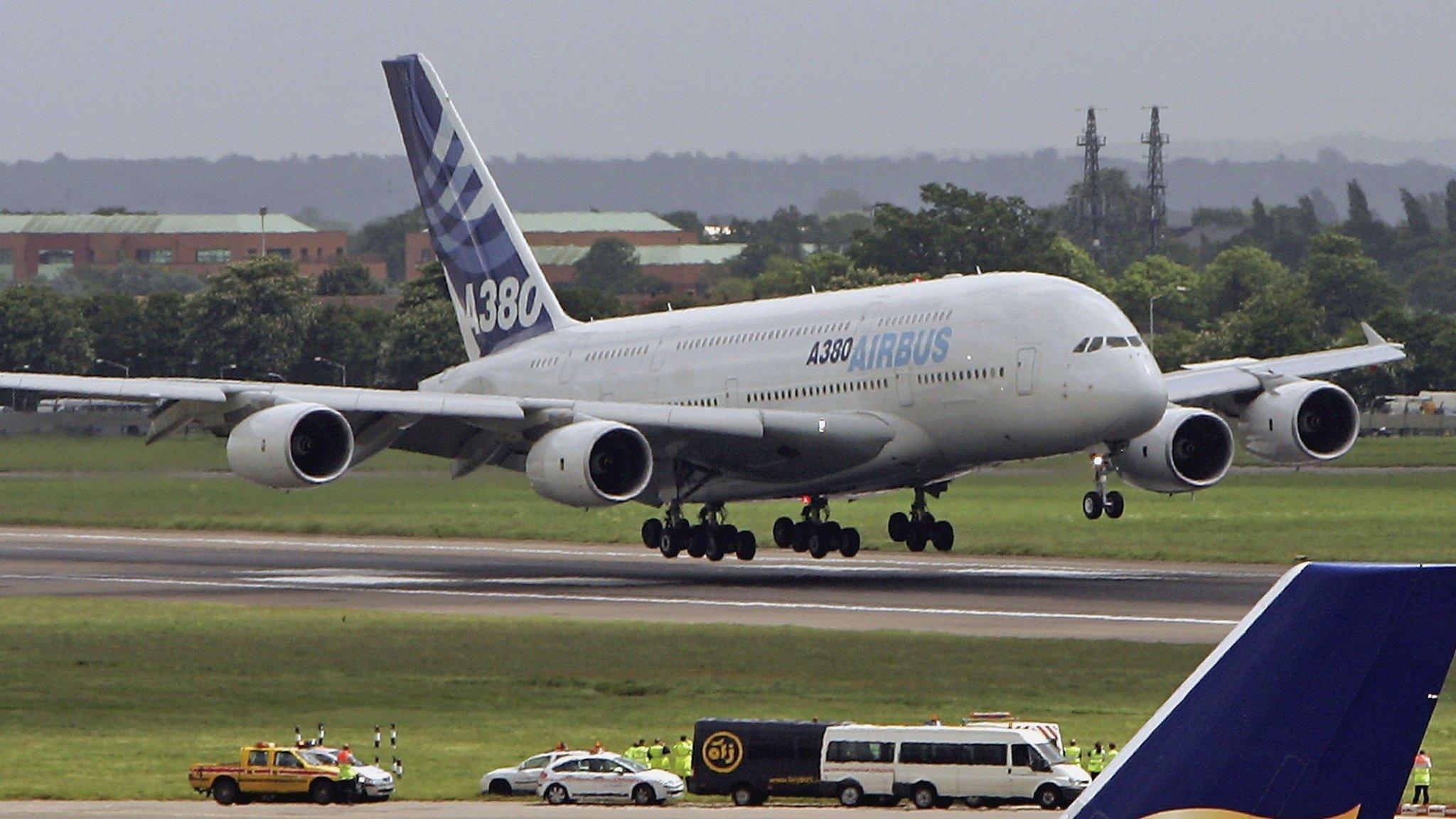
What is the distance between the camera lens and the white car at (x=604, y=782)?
79.6 feet

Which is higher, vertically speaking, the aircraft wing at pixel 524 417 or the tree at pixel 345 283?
the tree at pixel 345 283

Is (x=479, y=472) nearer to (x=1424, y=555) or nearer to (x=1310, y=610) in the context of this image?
(x=1424, y=555)

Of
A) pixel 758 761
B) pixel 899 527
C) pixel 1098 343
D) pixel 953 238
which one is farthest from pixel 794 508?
pixel 953 238

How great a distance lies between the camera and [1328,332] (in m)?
126

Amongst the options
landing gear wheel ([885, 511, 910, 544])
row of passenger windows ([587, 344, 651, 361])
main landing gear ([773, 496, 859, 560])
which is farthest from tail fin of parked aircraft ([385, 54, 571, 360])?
landing gear wheel ([885, 511, 910, 544])

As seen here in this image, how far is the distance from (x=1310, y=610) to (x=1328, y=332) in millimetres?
117391

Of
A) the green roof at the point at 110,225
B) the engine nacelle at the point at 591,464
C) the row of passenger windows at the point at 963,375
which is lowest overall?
the engine nacelle at the point at 591,464

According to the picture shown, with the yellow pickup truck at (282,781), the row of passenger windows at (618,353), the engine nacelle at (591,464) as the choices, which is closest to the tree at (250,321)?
the row of passenger windows at (618,353)

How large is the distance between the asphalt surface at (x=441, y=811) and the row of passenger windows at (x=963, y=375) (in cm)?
1855

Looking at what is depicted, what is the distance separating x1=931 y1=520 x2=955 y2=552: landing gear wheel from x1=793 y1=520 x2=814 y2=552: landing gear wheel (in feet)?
7.57

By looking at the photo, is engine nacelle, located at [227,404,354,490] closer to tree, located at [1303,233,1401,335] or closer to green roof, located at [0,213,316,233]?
tree, located at [1303,233,1401,335]

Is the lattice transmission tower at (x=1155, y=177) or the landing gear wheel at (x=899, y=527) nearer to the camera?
the landing gear wheel at (x=899, y=527)

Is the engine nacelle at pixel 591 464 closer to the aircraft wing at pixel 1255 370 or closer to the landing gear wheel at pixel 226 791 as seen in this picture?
the aircraft wing at pixel 1255 370

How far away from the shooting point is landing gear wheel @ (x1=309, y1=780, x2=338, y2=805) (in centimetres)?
2428
